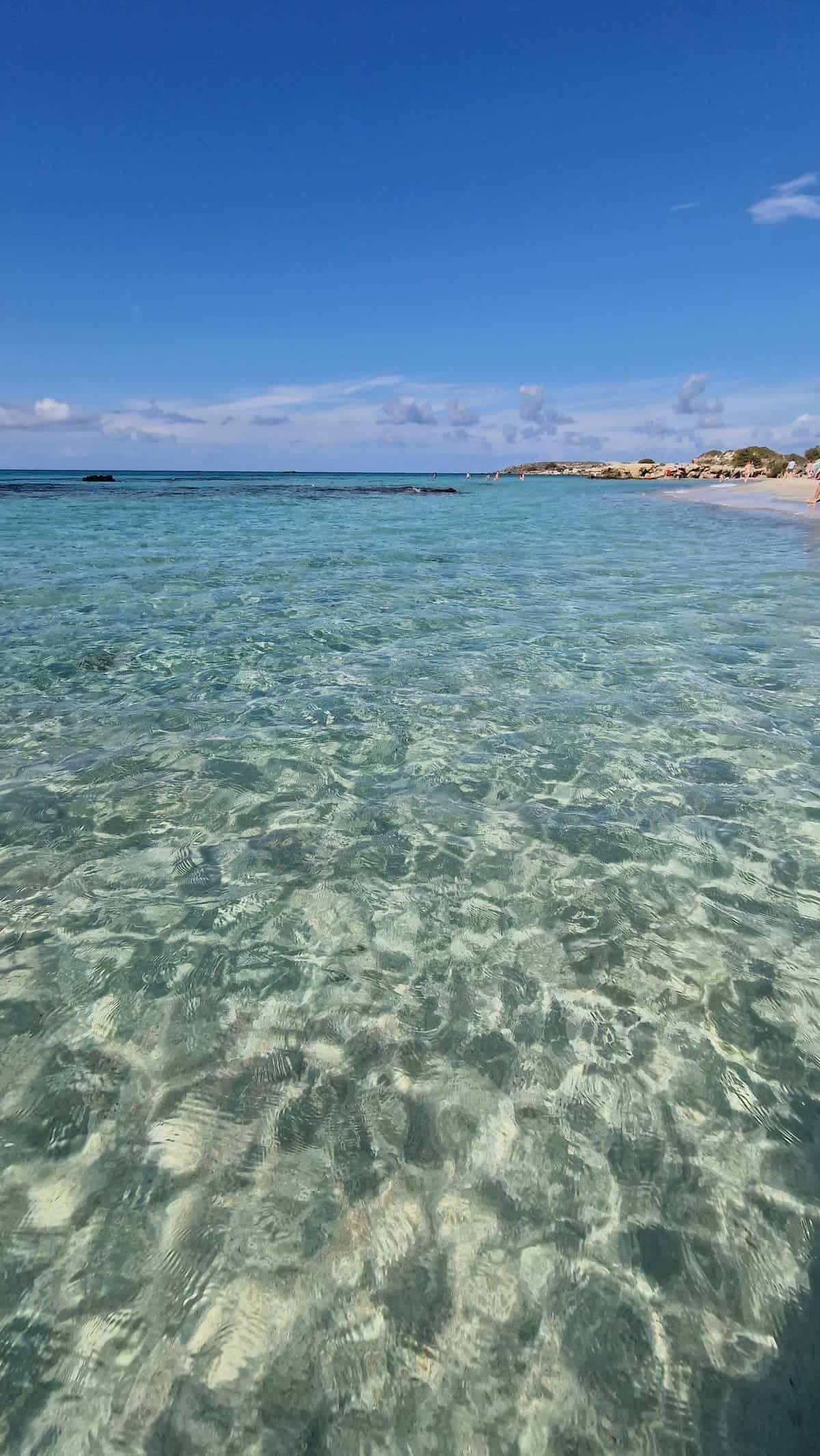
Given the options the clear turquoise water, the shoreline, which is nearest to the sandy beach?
the shoreline

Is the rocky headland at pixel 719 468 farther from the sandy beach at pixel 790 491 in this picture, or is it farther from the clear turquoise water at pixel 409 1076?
the clear turquoise water at pixel 409 1076

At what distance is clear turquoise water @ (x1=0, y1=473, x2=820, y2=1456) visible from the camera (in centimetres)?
233

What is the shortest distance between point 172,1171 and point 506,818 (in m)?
3.68

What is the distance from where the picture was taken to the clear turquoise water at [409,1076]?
7.63ft

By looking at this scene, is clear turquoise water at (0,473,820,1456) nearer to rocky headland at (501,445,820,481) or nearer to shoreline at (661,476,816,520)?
shoreline at (661,476,816,520)

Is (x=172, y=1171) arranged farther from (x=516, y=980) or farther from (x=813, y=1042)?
(x=813, y=1042)

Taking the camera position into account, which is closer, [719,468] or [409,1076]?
[409,1076]

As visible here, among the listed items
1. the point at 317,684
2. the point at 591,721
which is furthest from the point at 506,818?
the point at 317,684

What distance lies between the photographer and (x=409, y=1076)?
3418mm

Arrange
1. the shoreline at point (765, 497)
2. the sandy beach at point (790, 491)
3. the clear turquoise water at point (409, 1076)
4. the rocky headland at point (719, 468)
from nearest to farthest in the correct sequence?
the clear turquoise water at point (409, 1076), the shoreline at point (765, 497), the sandy beach at point (790, 491), the rocky headland at point (719, 468)

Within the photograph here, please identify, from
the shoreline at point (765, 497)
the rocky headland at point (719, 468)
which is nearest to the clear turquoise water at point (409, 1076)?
the shoreline at point (765, 497)

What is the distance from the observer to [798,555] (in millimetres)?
23094

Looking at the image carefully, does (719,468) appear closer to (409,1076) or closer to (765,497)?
(765,497)

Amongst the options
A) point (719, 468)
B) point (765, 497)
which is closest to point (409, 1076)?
point (765, 497)
